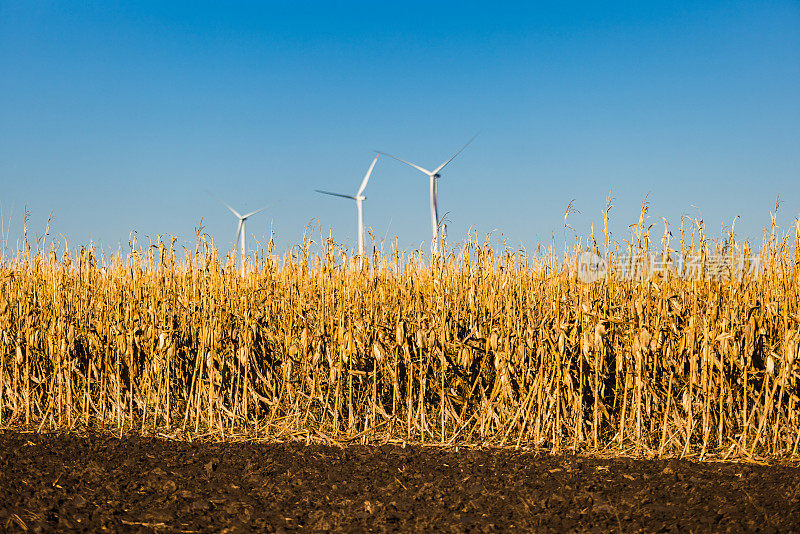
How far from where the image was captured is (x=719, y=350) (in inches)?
138

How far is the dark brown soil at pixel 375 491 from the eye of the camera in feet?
8.32

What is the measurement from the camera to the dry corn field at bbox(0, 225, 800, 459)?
11.7 ft

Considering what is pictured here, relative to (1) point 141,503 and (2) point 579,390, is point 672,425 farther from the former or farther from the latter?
(1) point 141,503

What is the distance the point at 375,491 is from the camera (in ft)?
9.37

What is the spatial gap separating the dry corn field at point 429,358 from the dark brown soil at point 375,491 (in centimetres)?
34

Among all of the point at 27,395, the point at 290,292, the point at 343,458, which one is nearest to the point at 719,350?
the point at 343,458

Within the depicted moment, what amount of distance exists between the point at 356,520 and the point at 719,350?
2095mm

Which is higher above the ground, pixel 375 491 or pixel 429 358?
pixel 429 358

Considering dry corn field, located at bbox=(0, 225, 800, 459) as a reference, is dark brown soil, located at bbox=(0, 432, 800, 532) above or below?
below

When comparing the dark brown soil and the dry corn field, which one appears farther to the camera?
the dry corn field

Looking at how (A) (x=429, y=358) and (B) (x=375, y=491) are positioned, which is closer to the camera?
(B) (x=375, y=491)

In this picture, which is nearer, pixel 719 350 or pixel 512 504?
pixel 512 504

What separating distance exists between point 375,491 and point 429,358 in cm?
102

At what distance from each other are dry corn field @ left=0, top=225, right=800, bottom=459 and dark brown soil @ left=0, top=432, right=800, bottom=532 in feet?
1.13
